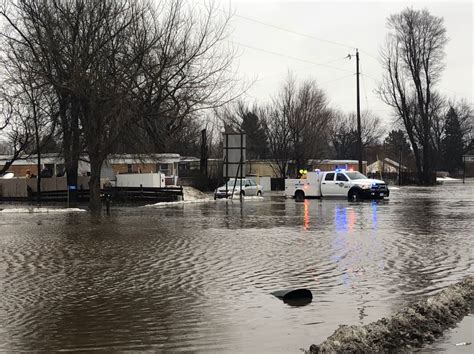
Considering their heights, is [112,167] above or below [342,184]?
above

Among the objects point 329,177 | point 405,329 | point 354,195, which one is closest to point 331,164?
point 329,177

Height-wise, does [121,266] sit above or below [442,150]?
below

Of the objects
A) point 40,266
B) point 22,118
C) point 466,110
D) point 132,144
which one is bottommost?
point 40,266

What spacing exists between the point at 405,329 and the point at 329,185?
2764 cm

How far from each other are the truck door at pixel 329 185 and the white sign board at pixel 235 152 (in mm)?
5116

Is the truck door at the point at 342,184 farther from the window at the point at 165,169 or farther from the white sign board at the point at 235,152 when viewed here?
the window at the point at 165,169

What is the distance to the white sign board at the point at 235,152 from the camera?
30484mm

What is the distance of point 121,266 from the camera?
9.84 meters

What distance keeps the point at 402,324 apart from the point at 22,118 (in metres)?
32.5

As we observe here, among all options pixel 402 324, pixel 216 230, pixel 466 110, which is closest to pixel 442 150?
pixel 466 110

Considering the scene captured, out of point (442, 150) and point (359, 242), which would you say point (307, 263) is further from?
point (442, 150)

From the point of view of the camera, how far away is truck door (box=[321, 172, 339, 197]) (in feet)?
107

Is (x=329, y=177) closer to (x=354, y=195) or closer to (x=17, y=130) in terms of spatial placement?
(x=354, y=195)

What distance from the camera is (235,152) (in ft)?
102
